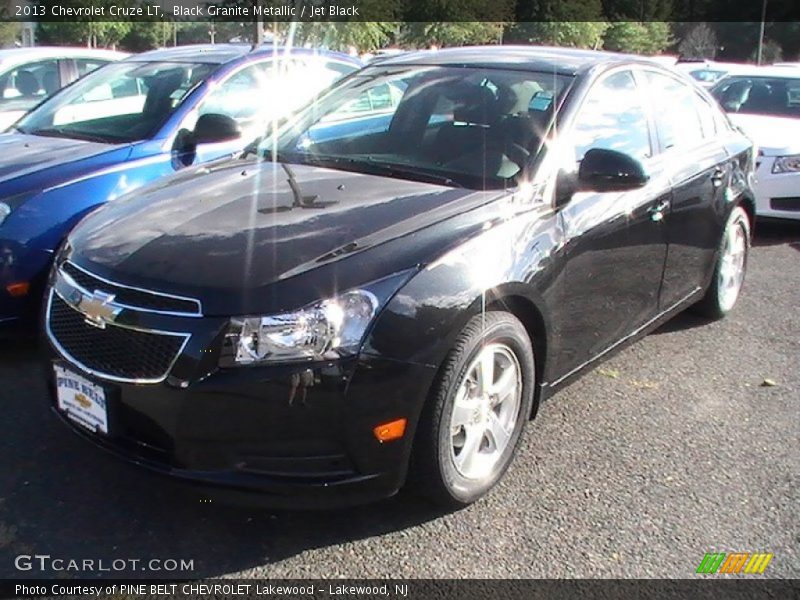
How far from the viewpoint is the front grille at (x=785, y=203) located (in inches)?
302

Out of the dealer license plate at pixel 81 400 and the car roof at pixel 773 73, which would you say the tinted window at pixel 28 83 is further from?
the car roof at pixel 773 73

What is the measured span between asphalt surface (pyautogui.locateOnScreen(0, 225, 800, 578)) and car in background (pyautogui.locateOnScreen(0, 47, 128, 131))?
4.82 m

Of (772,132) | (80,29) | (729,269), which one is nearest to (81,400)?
(729,269)

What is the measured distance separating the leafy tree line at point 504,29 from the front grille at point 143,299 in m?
19.5

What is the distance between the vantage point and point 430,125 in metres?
3.91

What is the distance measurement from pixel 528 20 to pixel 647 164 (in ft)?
184

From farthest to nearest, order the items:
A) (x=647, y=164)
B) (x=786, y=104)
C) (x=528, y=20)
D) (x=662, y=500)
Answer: (x=528, y=20), (x=786, y=104), (x=647, y=164), (x=662, y=500)

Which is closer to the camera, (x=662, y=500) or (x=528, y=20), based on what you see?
(x=662, y=500)

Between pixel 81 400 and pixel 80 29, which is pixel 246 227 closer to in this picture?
pixel 81 400

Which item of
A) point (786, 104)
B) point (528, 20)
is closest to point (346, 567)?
point (786, 104)

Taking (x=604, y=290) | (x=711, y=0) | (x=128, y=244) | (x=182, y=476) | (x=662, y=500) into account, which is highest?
(x=711, y=0)

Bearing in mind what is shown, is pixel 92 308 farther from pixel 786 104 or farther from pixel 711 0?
pixel 711 0

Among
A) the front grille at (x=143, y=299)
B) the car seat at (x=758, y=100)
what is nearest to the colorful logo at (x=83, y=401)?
the front grille at (x=143, y=299)

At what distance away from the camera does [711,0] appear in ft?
234
